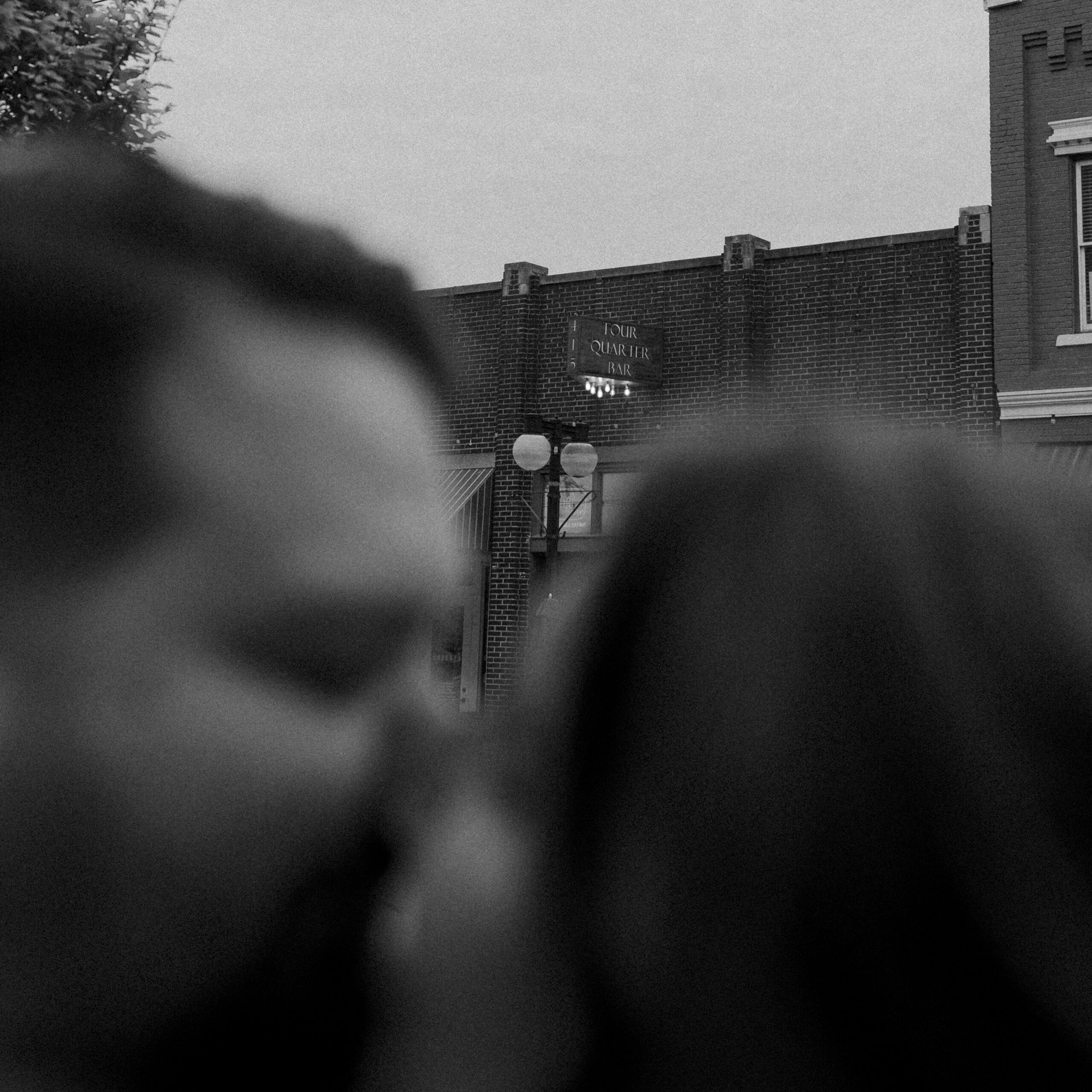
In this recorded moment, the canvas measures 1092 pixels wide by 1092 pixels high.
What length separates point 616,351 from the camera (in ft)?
48.8

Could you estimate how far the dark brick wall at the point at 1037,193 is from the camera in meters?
13.1

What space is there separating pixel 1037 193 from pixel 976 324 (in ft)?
4.80

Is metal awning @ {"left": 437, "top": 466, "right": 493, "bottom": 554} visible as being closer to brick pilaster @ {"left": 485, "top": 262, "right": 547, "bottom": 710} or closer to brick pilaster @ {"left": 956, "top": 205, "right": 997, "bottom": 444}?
brick pilaster @ {"left": 485, "top": 262, "right": 547, "bottom": 710}

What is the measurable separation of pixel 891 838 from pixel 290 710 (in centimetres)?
33

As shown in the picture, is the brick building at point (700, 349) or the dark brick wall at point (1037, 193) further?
the brick building at point (700, 349)

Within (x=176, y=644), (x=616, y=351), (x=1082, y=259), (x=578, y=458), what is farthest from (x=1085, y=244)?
(x=176, y=644)

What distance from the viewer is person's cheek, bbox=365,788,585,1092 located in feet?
2.14

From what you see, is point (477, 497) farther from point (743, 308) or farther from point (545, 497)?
point (743, 308)

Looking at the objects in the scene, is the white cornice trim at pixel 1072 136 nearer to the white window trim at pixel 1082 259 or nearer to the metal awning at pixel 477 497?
the white window trim at pixel 1082 259

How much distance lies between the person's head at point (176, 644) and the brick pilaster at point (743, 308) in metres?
14.1

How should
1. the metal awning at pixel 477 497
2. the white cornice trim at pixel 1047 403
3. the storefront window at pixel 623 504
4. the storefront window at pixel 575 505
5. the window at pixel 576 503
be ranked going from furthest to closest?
1. the metal awning at pixel 477 497
2. the storefront window at pixel 575 505
3. the window at pixel 576 503
4. the white cornice trim at pixel 1047 403
5. the storefront window at pixel 623 504

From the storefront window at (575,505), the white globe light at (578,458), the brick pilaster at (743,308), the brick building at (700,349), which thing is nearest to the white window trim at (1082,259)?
the brick building at (700,349)

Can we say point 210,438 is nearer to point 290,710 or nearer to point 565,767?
point 290,710

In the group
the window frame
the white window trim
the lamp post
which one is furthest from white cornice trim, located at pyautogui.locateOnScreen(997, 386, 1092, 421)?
the lamp post
